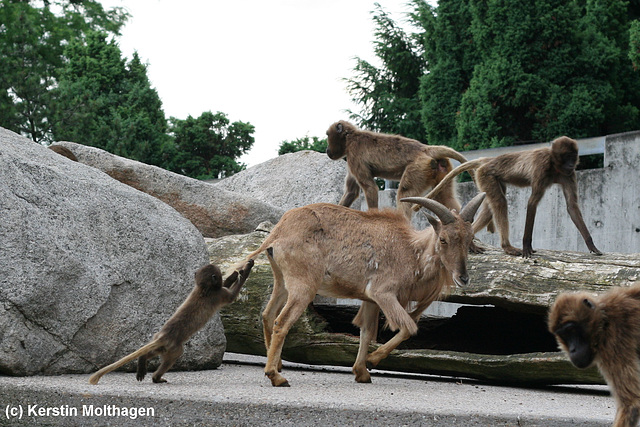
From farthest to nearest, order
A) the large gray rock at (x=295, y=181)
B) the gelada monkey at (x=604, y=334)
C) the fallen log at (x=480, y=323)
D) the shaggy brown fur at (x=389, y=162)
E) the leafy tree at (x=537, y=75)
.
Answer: the leafy tree at (x=537, y=75) < the large gray rock at (x=295, y=181) < the shaggy brown fur at (x=389, y=162) < the fallen log at (x=480, y=323) < the gelada monkey at (x=604, y=334)

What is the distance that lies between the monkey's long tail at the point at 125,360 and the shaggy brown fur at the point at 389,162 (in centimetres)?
346

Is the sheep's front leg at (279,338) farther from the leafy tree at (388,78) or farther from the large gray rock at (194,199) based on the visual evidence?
the leafy tree at (388,78)

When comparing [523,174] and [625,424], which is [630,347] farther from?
[523,174]

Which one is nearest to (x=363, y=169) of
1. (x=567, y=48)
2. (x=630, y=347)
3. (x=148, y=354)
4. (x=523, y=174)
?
(x=523, y=174)

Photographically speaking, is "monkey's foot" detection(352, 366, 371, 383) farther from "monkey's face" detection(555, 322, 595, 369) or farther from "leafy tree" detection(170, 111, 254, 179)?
"leafy tree" detection(170, 111, 254, 179)

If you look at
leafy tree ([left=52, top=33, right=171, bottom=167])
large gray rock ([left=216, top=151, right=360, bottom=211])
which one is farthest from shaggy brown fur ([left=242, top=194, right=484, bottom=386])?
leafy tree ([left=52, top=33, right=171, bottom=167])

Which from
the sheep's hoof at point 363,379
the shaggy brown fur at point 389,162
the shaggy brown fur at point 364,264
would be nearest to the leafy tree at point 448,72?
the shaggy brown fur at point 389,162

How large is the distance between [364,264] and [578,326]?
251cm

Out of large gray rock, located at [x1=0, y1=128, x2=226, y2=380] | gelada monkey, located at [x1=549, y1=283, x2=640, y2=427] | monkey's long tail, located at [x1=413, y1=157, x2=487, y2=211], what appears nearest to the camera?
gelada monkey, located at [x1=549, y1=283, x2=640, y2=427]

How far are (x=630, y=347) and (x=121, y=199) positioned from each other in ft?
16.5

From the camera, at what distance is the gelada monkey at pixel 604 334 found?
523 centimetres

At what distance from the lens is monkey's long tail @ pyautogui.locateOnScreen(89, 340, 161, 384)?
251 inches

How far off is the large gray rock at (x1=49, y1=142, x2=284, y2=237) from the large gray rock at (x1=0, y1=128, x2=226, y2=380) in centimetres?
379

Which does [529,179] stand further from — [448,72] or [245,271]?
[448,72]
